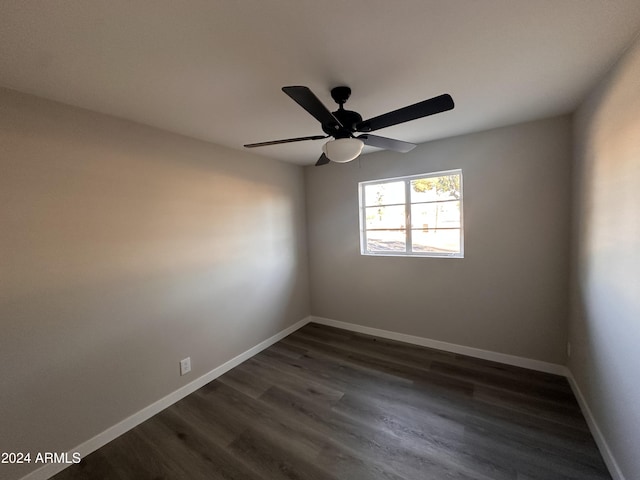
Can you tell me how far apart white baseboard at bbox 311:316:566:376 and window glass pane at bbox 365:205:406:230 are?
4.36ft

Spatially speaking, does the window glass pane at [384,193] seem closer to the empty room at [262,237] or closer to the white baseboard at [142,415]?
the empty room at [262,237]

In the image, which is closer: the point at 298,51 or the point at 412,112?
the point at 298,51

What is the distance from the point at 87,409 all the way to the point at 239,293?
1.39m

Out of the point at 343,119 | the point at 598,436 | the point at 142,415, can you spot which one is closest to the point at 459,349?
the point at 598,436

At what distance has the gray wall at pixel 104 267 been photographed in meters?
1.49

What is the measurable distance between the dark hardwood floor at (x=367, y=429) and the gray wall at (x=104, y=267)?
373 mm

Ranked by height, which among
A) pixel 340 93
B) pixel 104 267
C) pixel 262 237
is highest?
pixel 340 93

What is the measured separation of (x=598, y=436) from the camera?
1620 mm

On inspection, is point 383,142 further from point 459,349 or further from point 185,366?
point 185,366

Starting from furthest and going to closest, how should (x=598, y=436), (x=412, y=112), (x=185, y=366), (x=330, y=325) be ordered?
(x=330, y=325) < (x=185, y=366) < (x=598, y=436) < (x=412, y=112)

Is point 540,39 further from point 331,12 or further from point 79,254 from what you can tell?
point 79,254

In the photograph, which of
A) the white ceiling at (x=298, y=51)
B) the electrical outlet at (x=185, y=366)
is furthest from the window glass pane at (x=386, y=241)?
the electrical outlet at (x=185, y=366)

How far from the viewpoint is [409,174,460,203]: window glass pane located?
2756 mm

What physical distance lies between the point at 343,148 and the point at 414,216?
1.84 meters
